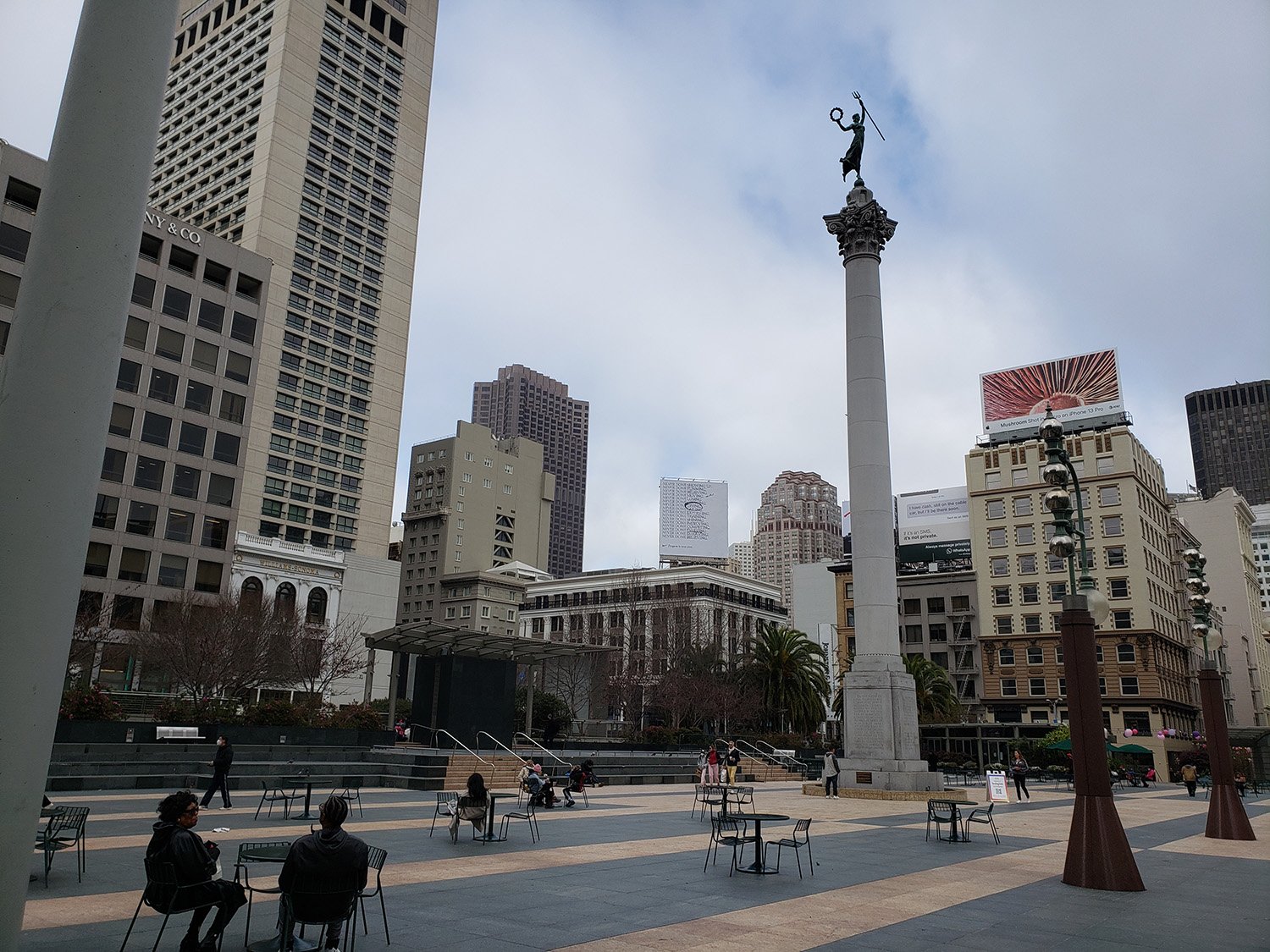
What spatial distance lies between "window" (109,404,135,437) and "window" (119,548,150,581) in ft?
27.6

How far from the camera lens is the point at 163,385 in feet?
219

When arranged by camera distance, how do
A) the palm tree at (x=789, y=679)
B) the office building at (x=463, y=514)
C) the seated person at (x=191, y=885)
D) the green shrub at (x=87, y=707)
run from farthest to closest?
1. the office building at (x=463, y=514)
2. the palm tree at (x=789, y=679)
3. the green shrub at (x=87, y=707)
4. the seated person at (x=191, y=885)

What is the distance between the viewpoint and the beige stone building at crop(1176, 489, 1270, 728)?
339 feet

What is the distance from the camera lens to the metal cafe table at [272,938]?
7488 millimetres

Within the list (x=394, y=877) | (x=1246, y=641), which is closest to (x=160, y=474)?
(x=394, y=877)

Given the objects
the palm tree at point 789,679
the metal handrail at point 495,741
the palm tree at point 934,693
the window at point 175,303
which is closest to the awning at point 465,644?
the metal handrail at point 495,741

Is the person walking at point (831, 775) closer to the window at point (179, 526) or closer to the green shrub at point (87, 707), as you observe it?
the green shrub at point (87, 707)

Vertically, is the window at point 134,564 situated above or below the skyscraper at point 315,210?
below

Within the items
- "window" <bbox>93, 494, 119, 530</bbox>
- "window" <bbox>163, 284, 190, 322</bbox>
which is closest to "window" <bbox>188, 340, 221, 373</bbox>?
"window" <bbox>163, 284, 190, 322</bbox>

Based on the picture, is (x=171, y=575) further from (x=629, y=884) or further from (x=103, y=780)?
(x=629, y=884)

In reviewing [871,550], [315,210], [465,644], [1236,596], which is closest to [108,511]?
[315,210]

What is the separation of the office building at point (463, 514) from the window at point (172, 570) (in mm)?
58569

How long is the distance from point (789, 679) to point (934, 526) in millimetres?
36621

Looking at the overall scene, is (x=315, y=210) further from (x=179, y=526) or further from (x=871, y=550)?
(x=871, y=550)
